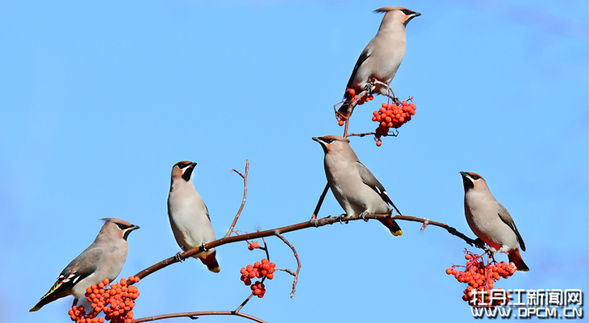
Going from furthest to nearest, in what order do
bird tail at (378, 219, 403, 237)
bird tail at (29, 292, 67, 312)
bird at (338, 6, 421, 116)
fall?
bird at (338, 6, 421, 116), bird tail at (378, 219, 403, 237), bird tail at (29, 292, 67, 312)

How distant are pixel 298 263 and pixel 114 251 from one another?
2.78 meters

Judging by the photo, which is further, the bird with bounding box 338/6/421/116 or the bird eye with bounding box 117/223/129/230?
the bird with bounding box 338/6/421/116

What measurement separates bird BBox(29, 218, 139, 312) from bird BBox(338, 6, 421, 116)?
6.62 ft

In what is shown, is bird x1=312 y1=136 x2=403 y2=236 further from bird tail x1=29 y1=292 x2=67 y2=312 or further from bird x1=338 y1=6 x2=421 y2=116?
bird tail x1=29 y1=292 x2=67 y2=312

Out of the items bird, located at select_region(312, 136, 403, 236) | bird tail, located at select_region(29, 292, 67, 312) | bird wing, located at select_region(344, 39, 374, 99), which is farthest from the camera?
bird wing, located at select_region(344, 39, 374, 99)

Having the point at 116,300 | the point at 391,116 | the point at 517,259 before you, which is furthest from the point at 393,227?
the point at 116,300

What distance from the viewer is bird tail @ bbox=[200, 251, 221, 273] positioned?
640 cm

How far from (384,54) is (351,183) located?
1.73m

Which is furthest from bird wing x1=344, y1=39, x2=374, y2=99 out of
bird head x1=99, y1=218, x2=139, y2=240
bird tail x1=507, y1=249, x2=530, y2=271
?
bird head x1=99, y1=218, x2=139, y2=240

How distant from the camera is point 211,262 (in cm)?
646

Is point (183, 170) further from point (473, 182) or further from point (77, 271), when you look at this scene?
point (473, 182)

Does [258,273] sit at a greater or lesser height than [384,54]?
lesser

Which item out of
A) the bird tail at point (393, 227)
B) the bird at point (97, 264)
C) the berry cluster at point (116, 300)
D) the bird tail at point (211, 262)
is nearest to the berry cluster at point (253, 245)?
the berry cluster at point (116, 300)

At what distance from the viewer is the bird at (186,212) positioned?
20.2ft
